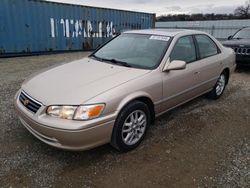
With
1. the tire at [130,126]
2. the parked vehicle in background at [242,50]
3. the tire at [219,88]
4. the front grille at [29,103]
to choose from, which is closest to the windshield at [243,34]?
the parked vehicle in background at [242,50]

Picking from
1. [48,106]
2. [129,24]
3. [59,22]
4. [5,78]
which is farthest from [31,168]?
[129,24]

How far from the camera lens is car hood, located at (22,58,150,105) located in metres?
2.58

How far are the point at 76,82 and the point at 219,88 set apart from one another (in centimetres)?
350

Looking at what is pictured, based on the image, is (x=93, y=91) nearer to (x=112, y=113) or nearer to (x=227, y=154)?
(x=112, y=113)

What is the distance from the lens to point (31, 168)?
2.66m

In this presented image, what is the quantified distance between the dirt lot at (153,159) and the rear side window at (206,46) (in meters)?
1.24

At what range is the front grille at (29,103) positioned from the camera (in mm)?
2648

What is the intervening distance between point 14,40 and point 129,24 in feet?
24.3

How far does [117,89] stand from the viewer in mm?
2697

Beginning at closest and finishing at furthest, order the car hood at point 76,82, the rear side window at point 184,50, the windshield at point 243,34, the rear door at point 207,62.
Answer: the car hood at point 76,82 → the rear side window at point 184,50 → the rear door at point 207,62 → the windshield at point 243,34

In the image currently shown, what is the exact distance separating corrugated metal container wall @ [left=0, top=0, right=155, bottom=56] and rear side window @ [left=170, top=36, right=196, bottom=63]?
342 inches

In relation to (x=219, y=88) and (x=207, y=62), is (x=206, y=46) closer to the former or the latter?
(x=207, y=62)

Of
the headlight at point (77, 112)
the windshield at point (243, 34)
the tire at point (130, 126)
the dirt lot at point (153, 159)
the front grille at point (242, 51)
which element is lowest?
the dirt lot at point (153, 159)

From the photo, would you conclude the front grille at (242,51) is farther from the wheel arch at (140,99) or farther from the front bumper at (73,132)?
the front bumper at (73,132)
